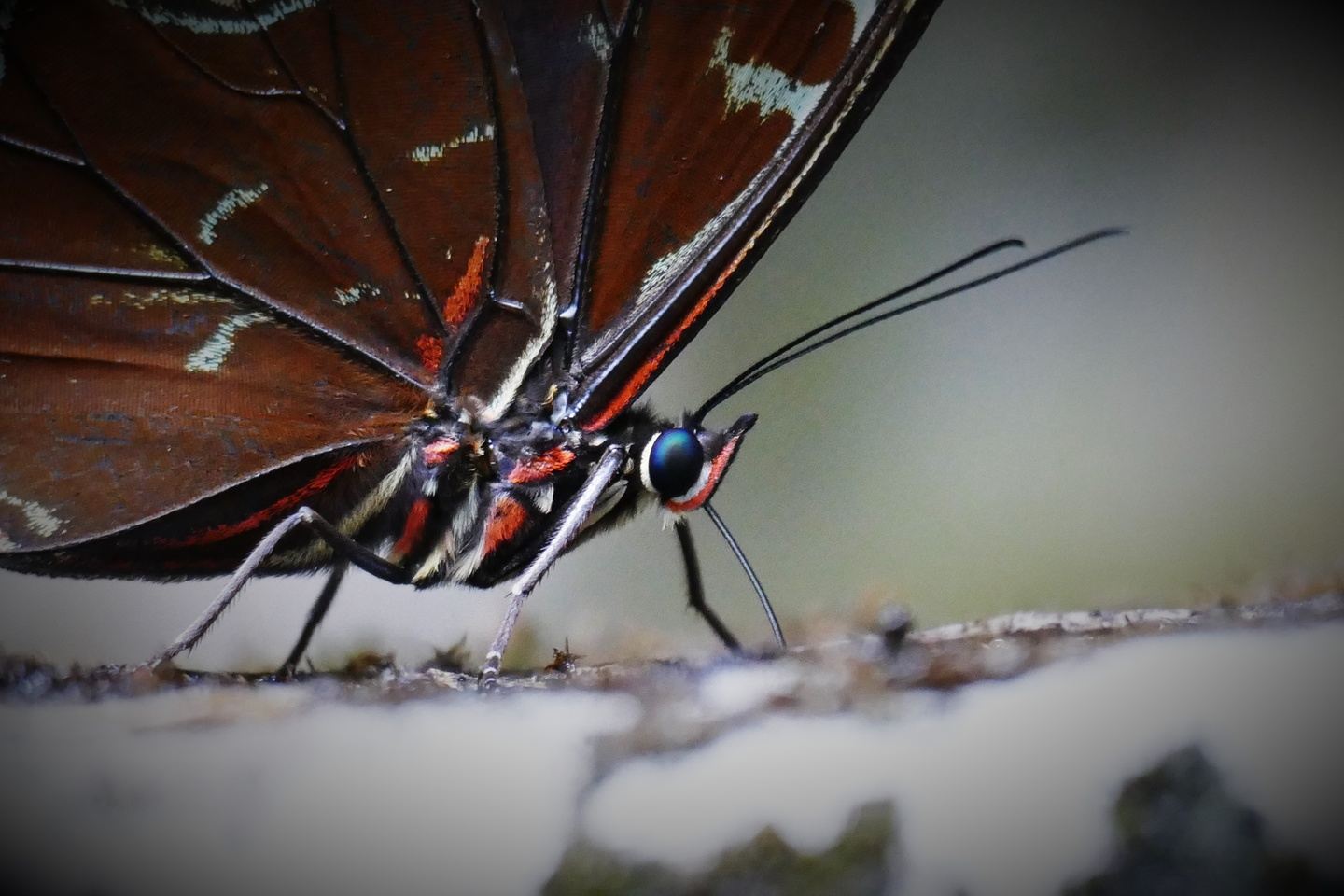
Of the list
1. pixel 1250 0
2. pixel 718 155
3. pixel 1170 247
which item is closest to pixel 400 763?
pixel 718 155

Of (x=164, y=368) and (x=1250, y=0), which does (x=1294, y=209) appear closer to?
(x=1250, y=0)

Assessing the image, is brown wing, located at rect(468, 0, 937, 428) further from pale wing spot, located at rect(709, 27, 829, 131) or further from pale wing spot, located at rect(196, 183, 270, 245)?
pale wing spot, located at rect(196, 183, 270, 245)

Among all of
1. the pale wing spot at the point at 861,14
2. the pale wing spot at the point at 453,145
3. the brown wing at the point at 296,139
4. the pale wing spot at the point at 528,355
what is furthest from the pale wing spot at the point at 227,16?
the pale wing spot at the point at 861,14

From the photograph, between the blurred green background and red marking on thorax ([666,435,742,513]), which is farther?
the blurred green background

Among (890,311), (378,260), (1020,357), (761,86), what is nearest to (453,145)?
(378,260)

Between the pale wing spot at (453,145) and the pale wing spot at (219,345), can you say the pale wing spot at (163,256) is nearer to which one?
the pale wing spot at (219,345)

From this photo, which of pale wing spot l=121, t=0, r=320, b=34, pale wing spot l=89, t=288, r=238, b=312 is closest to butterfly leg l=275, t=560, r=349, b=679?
pale wing spot l=89, t=288, r=238, b=312

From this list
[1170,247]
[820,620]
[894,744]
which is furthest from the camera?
[1170,247]
